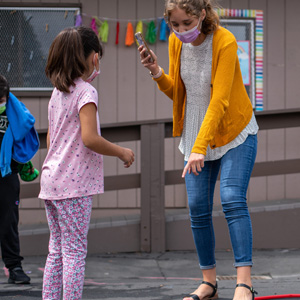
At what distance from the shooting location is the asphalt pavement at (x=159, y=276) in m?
4.06

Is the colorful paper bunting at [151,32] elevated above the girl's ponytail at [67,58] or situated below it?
above

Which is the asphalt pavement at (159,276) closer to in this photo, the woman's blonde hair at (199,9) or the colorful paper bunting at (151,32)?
the woman's blonde hair at (199,9)

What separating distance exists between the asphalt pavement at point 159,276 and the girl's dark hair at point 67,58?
1.58 meters

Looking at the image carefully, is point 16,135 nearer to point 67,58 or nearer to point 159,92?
point 67,58

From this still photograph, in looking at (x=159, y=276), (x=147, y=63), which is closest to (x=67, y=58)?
(x=147, y=63)

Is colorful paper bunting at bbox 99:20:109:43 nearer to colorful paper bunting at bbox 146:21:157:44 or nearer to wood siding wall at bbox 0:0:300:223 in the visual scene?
wood siding wall at bbox 0:0:300:223

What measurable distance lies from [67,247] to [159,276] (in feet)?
6.74

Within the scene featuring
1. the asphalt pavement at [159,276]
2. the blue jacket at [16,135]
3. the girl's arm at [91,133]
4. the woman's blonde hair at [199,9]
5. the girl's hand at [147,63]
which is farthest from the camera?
the blue jacket at [16,135]

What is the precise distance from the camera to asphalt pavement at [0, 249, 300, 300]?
4.06 m

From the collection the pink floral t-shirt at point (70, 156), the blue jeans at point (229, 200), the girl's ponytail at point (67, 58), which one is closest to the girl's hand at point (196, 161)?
the blue jeans at point (229, 200)

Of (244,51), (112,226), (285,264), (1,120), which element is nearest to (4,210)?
(1,120)

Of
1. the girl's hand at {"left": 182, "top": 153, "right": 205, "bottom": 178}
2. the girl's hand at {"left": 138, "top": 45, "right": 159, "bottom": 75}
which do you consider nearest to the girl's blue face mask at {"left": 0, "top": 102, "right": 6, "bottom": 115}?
the girl's hand at {"left": 138, "top": 45, "right": 159, "bottom": 75}

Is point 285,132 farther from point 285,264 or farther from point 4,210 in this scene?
point 4,210

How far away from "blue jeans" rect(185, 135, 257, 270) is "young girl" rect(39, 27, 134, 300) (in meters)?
0.56
